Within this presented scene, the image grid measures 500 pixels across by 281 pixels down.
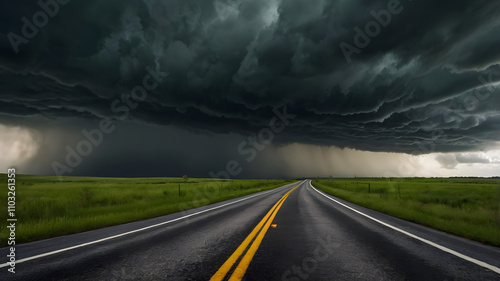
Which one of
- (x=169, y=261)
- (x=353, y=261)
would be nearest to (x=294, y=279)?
(x=353, y=261)

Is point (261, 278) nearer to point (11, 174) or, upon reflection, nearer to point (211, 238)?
point (211, 238)

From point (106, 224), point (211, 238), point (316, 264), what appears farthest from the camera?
point (106, 224)

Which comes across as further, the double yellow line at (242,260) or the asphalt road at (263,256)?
the asphalt road at (263,256)

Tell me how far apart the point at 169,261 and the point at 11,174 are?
9779mm

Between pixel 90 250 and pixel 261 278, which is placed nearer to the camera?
pixel 261 278

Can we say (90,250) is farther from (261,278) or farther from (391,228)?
(391,228)

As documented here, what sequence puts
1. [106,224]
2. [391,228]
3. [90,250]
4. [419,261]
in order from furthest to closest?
[106,224] → [391,228] → [90,250] → [419,261]

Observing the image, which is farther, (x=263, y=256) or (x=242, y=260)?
(x=263, y=256)

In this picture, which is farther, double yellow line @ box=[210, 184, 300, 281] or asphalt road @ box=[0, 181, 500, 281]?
asphalt road @ box=[0, 181, 500, 281]

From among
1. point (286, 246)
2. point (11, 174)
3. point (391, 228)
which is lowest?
point (391, 228)

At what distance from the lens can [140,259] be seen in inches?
159

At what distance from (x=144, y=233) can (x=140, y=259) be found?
8.22 ft

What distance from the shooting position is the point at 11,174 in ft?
30.0

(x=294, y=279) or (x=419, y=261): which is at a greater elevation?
(x=294, y=279)
